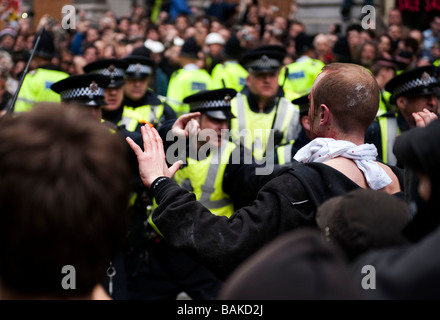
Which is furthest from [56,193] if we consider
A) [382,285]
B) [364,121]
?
[364,121]

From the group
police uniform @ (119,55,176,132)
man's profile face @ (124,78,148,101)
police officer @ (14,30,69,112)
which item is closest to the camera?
police uniform @ (119,55,176,132)

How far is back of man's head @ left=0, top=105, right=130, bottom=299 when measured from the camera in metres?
1.45

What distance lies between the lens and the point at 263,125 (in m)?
6.52

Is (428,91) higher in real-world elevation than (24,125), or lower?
higher

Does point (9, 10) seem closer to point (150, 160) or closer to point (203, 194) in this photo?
point (203, 194)

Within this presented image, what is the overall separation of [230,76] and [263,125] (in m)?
3.03

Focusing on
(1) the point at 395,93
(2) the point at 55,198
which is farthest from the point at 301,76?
(2) the point at 55,198

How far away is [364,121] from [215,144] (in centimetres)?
227

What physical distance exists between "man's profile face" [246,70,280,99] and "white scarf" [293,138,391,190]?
3797 mm

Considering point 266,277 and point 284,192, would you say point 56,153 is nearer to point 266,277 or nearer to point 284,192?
point 266,277

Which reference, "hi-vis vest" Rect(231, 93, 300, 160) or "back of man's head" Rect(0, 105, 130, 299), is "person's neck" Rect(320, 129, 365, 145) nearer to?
"back of man's head" Rect(0, 105, 130, 299)

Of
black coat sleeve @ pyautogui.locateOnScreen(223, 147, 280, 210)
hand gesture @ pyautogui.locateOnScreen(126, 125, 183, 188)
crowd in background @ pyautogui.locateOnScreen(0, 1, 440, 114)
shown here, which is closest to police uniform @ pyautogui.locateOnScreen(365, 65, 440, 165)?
black coat sleeve @ pyautogui.locateOnScreen(223, 147, 280, 210)

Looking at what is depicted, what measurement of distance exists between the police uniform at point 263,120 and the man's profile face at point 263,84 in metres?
0.05

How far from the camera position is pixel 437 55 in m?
10.0
